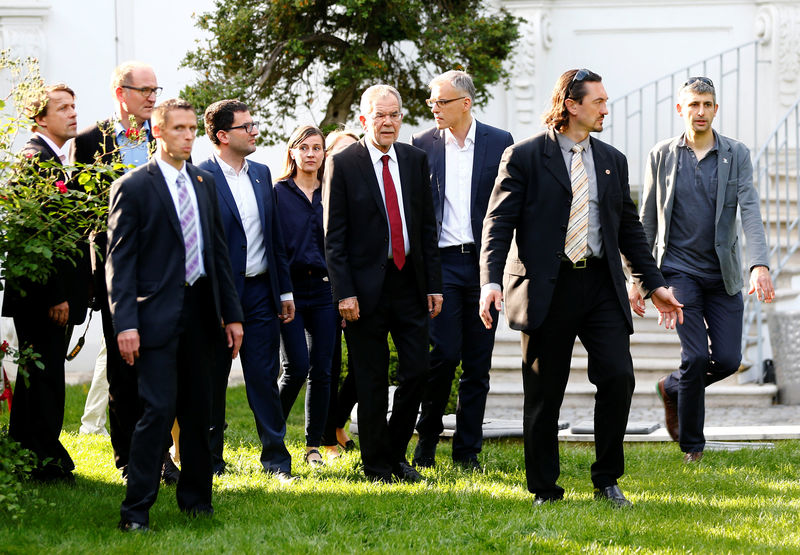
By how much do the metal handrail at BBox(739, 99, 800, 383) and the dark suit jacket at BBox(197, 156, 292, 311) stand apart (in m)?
4.78

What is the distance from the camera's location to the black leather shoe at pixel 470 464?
21.3ft

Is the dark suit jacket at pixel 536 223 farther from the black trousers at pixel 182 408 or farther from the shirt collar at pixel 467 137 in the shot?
the black trousers at pixel 182 408

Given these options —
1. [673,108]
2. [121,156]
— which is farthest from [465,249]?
[673,108]

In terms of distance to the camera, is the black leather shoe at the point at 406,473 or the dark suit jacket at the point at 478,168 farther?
the dark suit jacket at the point at 478,168

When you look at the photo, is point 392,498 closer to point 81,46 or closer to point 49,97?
point 49,97

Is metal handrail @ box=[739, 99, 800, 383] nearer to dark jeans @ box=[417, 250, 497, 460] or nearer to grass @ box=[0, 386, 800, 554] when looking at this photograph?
grass @ box=[0, 386, 800, 554]

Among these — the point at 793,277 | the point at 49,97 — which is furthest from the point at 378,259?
the point at 793,277

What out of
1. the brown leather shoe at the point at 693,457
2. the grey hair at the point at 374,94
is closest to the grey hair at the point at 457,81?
the grey hair at the point at 374,94

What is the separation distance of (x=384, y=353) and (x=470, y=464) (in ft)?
2.97

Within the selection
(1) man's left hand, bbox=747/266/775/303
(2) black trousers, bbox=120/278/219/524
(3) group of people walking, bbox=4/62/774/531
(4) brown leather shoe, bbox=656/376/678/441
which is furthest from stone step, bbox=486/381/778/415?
(2) black trousers, bbox=120/278/219/524

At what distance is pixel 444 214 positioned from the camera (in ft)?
21.7

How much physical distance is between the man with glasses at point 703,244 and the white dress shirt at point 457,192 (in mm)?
1256

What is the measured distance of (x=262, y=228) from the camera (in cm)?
639

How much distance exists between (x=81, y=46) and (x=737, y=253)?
7527mm
